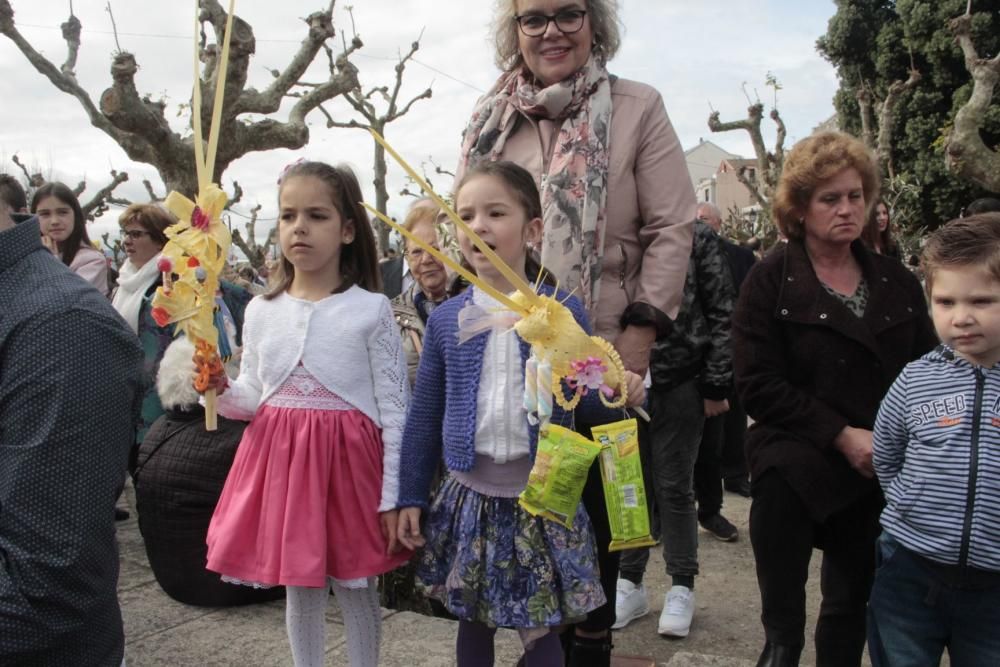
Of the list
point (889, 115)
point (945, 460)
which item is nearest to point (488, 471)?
point (945, 460)

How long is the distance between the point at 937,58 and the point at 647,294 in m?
21.9

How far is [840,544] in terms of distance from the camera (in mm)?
2670

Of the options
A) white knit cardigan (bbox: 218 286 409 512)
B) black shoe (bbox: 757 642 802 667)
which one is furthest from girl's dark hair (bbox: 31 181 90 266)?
black shoe (bbox: 757 642 802 667)

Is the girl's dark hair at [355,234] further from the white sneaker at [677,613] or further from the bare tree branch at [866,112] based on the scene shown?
the bare tree branch at [866,112]

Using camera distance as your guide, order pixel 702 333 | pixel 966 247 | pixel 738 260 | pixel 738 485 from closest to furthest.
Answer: pixel 966 247, pixel 702 333, pixel 738 260, pixel 738 485

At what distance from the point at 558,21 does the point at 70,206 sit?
3.83 metres

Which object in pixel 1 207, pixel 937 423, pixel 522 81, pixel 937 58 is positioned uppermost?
pixel 937 58

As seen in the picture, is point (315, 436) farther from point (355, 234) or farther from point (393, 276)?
point (393, 276)

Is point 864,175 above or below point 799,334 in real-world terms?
above

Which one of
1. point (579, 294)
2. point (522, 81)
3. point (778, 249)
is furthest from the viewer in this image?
point (778, 249)

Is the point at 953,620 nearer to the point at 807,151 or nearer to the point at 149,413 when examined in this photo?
the point at 807,151

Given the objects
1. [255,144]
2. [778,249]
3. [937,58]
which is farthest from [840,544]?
[937,58]

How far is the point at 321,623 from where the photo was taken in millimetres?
2508

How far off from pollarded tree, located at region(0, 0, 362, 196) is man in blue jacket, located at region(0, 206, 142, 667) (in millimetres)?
6913
